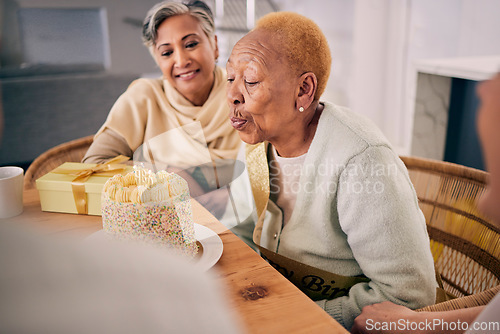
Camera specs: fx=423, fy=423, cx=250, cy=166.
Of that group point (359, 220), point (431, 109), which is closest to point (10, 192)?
point (359, 220)

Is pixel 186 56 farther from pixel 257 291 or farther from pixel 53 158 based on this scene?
pixel 257 291

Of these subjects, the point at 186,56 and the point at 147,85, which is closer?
the point at 186,56

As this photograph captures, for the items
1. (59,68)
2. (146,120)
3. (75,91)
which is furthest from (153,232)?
(59,68)

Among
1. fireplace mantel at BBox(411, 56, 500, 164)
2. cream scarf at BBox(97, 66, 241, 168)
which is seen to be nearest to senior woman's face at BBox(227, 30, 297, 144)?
cream scarf at BBox(97, 66, 241, 168)

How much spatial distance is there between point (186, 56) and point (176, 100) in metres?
0.12

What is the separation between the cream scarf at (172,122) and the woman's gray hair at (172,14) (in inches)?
4.7

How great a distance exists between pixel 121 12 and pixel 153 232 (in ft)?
4.75

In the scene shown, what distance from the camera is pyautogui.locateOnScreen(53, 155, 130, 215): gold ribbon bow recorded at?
73 cm

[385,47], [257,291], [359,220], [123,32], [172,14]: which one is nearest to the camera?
[257,291]

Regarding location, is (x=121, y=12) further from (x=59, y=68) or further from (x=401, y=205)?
(x=401, y=205)

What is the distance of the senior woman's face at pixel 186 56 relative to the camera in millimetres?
970

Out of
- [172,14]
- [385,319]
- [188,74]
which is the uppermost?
[172,14]

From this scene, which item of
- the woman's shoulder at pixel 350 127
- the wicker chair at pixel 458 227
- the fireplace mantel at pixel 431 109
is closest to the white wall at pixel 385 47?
the fireplace mantel at pixel 431 109

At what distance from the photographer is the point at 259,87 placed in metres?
0.65
